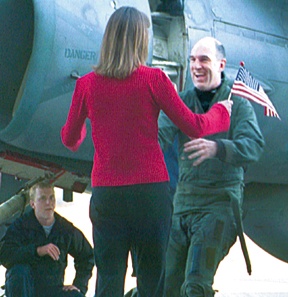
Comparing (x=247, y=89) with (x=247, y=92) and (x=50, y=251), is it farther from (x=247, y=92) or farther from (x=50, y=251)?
(x=50, y=251)

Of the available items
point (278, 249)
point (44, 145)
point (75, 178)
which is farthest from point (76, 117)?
point (278, 249)

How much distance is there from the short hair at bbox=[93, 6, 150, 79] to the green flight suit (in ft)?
2.20

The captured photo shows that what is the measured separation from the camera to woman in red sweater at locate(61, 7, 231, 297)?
3.37 metres

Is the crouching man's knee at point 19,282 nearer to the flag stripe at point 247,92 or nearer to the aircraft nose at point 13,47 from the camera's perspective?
the aircraft nose at point 13,47

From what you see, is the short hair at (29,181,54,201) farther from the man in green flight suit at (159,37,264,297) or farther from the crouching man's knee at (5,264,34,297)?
the man in green flight suit at (159,37,264,297)

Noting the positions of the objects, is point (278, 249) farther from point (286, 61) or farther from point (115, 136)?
point (115, 136)

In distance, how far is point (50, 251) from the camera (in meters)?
5.03

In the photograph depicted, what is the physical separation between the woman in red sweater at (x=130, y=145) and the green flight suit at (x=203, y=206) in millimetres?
558

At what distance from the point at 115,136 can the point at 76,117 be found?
0.62 feet

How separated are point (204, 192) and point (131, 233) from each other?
29.5 inches

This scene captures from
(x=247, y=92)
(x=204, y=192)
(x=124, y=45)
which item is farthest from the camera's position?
(x=247, y=92)

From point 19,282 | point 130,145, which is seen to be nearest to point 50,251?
point 19,282

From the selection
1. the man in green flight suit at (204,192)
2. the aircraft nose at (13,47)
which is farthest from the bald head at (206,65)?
the aircraft nose at (13,47)

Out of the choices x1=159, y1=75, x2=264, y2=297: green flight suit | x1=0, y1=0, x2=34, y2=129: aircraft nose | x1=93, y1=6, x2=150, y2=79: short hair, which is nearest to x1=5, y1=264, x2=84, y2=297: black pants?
x1=0, y1=0, x2=34, y2=129: aircraft nose
